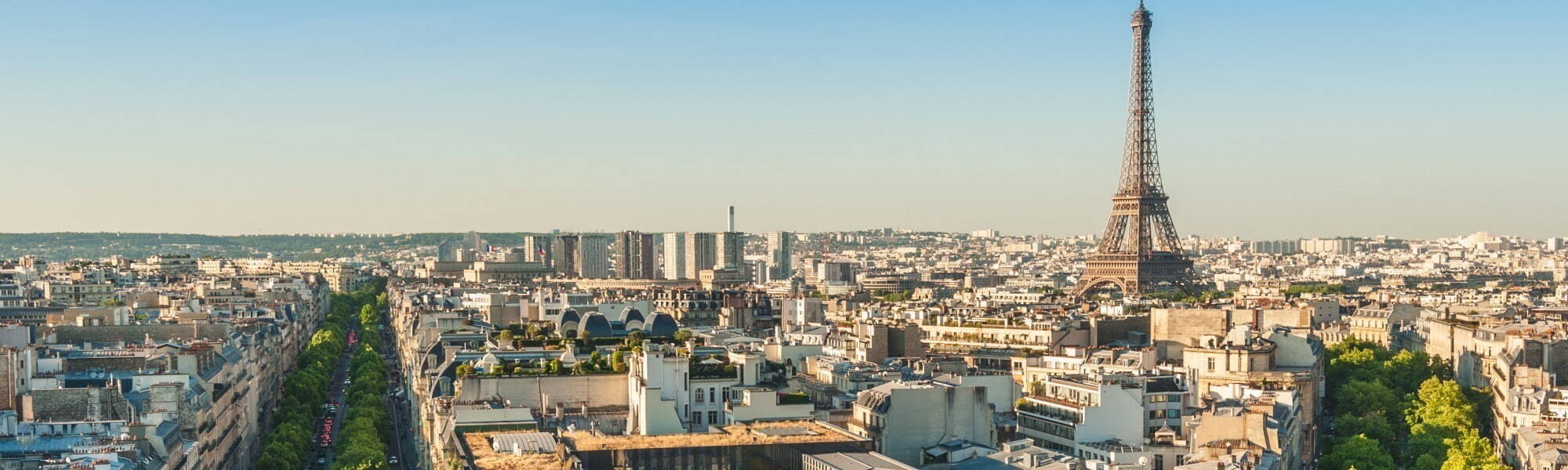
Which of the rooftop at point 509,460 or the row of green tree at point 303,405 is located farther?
the row of green tree at point 303,405

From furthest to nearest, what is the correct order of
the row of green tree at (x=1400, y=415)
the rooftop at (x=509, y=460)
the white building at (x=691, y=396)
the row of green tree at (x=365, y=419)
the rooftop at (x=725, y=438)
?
the row of green tree at (x=365, y=419), the row of green tree at (x=1400, y=415), the white building at (x=691, y=396), the rooftop at (x=725, y=438), the rooftop at (x=509, y=460)

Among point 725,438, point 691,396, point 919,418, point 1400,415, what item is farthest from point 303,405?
point 1400,415

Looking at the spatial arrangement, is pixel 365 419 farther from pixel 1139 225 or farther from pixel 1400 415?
pixel 1139 225

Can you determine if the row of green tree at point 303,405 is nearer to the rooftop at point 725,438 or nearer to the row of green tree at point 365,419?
the row of green tree at point 365,419

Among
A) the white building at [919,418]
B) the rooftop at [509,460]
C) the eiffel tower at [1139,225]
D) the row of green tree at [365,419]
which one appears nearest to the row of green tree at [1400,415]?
the white building at [919,418]

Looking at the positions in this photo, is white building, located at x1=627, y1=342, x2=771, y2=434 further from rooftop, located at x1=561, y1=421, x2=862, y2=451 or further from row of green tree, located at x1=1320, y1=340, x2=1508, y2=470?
row of green tree, located at x1=1320, y1=340, x2=1508, y2=470

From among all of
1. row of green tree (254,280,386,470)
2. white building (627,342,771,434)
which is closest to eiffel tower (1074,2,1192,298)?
row of green tree (254,280,386,470)

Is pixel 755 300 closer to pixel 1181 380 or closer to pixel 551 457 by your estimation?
pixel 1181 380
